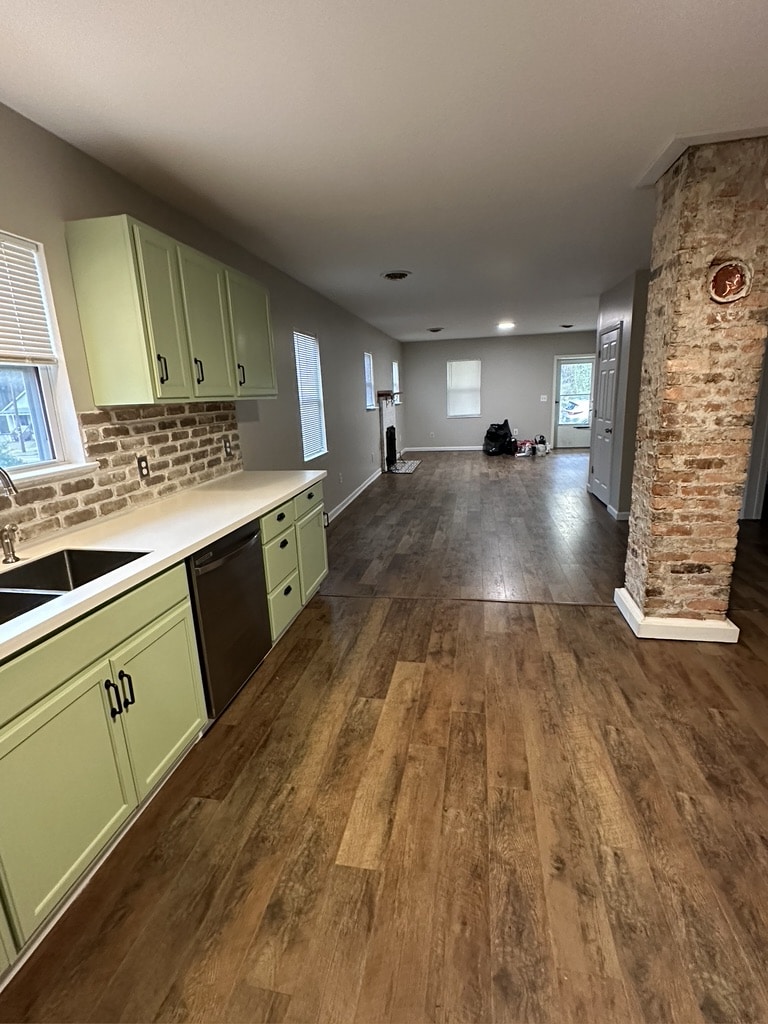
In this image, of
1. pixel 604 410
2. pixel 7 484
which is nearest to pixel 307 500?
pixel 7 484

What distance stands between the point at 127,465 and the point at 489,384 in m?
9.31

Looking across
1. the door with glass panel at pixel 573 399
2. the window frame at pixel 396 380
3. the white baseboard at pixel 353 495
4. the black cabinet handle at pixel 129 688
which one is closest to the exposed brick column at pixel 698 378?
the black cabinet handle at pixel 129 688

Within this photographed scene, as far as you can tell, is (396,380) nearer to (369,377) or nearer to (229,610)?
(369,377)

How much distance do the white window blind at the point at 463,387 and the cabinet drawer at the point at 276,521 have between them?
8594 millimetres

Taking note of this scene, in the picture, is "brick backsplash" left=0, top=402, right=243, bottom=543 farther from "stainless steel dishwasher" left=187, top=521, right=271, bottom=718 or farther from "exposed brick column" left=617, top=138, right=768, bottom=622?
"exposed brick column" left=617, top=138, right=768, bottom=622

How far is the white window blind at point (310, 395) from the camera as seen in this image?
4809mm

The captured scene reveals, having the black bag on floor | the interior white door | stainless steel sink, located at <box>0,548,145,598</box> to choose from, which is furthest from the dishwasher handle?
the black bag on floor

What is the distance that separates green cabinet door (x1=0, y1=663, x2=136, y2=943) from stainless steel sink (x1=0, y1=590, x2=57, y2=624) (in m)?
0.33

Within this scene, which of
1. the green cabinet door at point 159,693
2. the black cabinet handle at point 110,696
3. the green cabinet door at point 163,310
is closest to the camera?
the black cabinet handle at point 110,696

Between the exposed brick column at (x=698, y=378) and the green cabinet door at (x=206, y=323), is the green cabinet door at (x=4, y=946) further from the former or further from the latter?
the exposed brick column at (x=698, y=378)

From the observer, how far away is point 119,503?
2449 mm

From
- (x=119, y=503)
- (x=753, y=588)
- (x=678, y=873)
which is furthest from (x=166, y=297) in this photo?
(x=753, y=588)

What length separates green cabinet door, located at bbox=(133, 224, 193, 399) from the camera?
2191 mm

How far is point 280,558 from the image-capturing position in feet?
9.41
